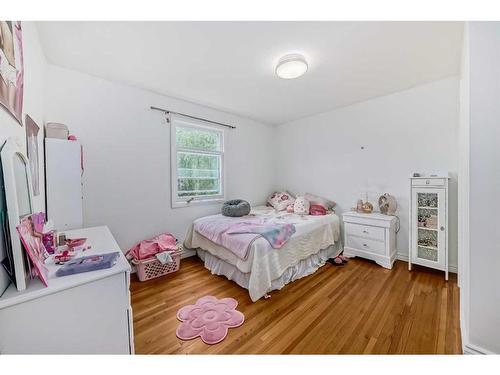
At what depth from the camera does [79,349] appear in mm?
862

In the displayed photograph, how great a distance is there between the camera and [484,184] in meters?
1.16

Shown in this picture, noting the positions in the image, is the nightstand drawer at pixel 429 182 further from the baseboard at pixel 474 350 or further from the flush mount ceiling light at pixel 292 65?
the flush mount ceiling light at pixel 292 65

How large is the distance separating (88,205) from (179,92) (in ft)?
5.75

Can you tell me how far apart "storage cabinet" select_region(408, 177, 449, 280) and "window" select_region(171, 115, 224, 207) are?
2671 millimetres

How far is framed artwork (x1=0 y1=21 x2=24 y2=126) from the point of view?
91 cm

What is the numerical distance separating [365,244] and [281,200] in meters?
1.51

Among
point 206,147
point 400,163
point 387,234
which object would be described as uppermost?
point 206,147

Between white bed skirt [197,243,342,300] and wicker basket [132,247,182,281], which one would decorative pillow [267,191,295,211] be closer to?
white bed skirt [197,243,342,300]

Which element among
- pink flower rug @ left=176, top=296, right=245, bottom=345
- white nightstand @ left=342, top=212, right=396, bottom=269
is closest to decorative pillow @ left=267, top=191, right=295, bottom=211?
white nightstand @ left=342, top=212, right=396, bottom=269

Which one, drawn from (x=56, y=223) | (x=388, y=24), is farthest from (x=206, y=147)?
(x=388, y=24)

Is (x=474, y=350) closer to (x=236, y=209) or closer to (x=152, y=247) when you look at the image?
(x=236, y=209)
